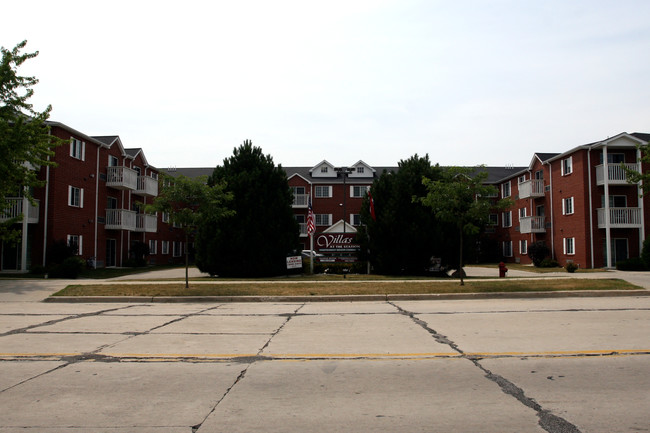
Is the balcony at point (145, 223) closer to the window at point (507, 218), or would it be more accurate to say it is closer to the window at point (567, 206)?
the window at point (567, 206)

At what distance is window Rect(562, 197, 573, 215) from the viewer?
35.1 metres

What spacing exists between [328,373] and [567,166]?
34.9 metres

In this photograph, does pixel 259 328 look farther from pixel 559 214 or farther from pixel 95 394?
pixel 559 214

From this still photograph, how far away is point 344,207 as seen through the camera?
113ft

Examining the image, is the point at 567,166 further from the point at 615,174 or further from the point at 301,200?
the point at 301,200

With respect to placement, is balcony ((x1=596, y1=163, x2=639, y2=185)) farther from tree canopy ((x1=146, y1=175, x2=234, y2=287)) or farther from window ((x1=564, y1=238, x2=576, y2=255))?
tree canopy ((x1=146, y1=175, x2=234, y2=287))

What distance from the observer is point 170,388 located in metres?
5.40

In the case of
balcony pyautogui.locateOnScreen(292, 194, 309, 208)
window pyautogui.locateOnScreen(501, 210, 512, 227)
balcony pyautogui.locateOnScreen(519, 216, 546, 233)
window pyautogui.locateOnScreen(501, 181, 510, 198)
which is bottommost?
balcony pyautogui.locateOnScreen(519, 216, 546, 233)

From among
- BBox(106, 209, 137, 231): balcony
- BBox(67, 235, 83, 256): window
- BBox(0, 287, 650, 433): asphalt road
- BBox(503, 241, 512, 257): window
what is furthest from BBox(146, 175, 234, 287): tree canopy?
BBox(503, 241, 512, 257): window

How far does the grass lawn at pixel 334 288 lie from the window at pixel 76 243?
1370cm

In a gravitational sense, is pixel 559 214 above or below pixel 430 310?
above

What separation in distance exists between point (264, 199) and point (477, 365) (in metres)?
19.6

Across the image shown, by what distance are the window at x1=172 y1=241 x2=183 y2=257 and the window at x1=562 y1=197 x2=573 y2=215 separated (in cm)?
→ 3393

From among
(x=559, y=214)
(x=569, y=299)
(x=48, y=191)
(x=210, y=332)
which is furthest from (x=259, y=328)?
(x=559, y=214)
